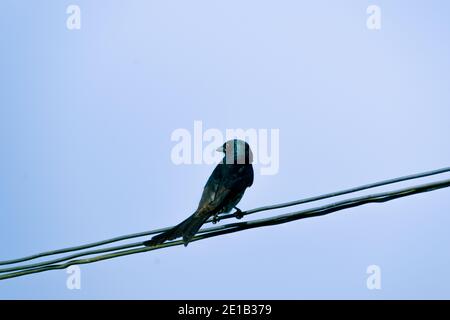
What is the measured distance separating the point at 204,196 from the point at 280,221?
2411 mm

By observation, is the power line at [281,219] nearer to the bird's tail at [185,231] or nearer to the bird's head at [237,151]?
the bird's tail at [185,231]

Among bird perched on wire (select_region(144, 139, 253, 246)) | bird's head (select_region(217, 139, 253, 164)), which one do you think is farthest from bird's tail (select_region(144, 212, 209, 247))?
bird's head (select_region(217, 139, 253, 164))

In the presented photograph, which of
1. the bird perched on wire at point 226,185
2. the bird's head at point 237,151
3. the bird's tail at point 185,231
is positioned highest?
the bird's head at point 237,151

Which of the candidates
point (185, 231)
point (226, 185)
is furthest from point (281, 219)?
point (226, 185)

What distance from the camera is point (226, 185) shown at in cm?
811

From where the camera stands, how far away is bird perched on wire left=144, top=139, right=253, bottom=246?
6.96 m

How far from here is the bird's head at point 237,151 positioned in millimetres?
8672

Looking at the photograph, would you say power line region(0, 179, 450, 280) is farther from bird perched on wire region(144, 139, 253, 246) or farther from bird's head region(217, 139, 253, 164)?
bird's head region(217, 139, 253, 164)

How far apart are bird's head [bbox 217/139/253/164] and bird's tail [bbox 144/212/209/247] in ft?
5.33

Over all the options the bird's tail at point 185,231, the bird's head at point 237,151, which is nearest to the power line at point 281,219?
the bird's tail at point 185,231

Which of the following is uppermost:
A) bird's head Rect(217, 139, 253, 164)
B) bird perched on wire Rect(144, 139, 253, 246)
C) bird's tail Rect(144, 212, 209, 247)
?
bird's head Rect(217, 139, 253, 164)

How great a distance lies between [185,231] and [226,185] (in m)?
1.70
